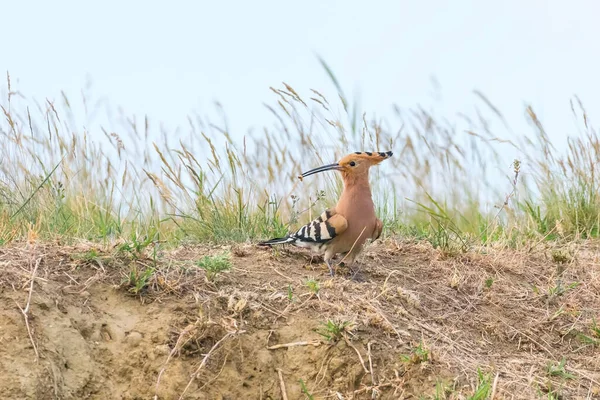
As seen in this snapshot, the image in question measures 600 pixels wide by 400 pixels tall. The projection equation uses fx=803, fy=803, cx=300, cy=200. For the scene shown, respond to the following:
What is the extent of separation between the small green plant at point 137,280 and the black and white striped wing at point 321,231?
2.86 ft

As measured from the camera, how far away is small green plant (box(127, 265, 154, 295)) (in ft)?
11.9

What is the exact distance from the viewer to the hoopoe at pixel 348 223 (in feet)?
13.6

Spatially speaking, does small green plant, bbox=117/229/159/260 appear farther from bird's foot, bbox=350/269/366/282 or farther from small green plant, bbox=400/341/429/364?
small green plant, bbox=400/341/429/364

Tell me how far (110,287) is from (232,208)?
1.78 m

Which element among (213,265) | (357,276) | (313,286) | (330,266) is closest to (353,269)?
(357,276)

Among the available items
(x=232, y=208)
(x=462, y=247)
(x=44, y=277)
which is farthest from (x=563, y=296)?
(x=44, y=277)

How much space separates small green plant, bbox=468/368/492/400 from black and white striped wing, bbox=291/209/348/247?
41.6 inches

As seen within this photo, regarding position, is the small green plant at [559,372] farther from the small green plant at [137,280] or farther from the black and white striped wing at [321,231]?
the small green plant at [137,280]

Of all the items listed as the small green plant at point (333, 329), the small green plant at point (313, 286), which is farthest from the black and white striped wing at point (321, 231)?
the small green plant at point (333, 329)

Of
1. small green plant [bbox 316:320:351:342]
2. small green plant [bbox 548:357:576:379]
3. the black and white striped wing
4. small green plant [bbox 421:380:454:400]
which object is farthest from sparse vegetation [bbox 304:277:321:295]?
small green plant [bbox 548:357:576:379]

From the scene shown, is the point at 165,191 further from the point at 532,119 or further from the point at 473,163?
the point at 532,119

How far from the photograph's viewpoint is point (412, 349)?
354cm

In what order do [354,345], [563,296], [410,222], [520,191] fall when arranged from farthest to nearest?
[520,191], [410,222], [563,296], [354,345]

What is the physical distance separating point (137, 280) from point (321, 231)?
39.6 inches
